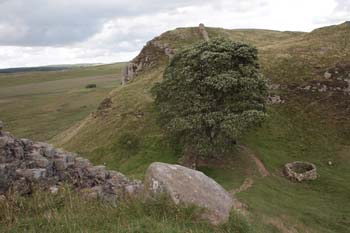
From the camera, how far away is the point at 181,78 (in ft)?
126

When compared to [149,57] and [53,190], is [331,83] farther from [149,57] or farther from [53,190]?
[53,190]

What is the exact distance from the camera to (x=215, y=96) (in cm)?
3809

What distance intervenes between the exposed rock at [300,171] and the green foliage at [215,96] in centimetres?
596

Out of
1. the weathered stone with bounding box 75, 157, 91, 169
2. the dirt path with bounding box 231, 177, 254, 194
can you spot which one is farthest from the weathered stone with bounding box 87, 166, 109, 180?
the dirt path with bounding box 231, 177, 254, 194

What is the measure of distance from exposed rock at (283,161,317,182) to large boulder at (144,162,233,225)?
22.5 meters

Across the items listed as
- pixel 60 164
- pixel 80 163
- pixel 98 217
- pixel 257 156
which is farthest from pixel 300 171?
pixel 98 217

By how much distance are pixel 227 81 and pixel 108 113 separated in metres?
27.1

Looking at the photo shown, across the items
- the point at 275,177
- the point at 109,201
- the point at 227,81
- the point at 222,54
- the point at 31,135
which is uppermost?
the point at 222,54

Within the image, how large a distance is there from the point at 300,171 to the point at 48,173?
28590mm

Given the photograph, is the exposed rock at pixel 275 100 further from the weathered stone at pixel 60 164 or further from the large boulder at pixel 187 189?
the weathered stone at pixel 60 164

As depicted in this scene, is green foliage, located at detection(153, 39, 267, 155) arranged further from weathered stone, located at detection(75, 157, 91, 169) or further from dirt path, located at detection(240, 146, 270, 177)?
weathered stone, located at detection(75, 157, 91, 169)

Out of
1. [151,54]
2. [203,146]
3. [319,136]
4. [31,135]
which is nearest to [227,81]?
[203,146]

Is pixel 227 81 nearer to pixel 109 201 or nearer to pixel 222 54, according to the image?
pixel 222 54

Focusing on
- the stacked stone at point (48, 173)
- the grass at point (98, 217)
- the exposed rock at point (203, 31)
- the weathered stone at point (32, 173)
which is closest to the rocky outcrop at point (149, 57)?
the exposed rock at point (203, 31)
